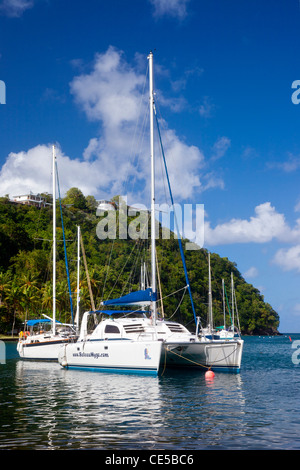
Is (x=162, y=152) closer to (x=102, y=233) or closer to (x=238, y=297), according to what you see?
(x=102, y=233)

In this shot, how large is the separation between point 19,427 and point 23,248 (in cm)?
7253

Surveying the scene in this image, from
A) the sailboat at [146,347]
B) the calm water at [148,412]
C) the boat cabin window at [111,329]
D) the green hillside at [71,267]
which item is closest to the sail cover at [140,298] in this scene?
the sailboat at [146,347]

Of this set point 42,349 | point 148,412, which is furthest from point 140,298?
point 42,349

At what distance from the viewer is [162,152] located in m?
27.5

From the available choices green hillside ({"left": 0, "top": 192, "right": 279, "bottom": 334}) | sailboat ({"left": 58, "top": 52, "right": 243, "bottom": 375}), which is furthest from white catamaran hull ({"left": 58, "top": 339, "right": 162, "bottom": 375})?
green hillside ({"left": 0, "top": 192, "right": 279, "bottom": 334})

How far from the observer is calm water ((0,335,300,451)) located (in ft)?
35.1

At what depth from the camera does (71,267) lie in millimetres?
78125

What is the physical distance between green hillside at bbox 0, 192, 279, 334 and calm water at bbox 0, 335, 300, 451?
2498 cm

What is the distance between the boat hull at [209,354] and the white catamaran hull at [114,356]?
165cm

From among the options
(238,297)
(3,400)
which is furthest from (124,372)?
(238,297)

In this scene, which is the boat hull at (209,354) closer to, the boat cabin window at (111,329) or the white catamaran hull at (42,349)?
the boat cabin window at (111,329)

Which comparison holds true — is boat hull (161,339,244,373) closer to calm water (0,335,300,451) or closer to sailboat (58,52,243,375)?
sailboat (58,52,243,375)

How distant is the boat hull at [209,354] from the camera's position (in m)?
24.2

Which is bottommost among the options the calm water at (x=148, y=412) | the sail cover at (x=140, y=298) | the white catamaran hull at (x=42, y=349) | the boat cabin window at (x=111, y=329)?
the calm water at (x=148, y=412)
